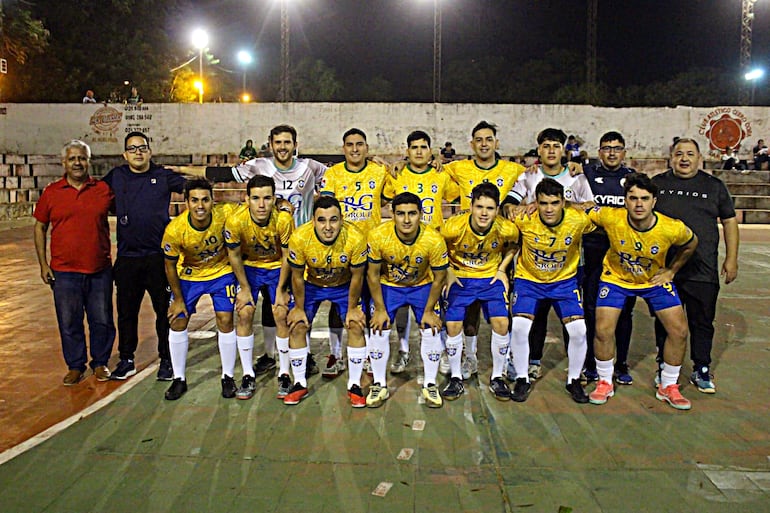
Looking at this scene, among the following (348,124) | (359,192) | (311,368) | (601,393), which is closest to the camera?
(601,393)

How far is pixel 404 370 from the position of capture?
607 cm

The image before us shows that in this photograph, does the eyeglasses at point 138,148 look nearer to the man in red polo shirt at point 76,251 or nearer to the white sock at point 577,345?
the man in red polo shirt at point 76,251

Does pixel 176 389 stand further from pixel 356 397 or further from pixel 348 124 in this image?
pixel 348 124

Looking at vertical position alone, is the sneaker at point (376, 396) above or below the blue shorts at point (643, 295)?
below

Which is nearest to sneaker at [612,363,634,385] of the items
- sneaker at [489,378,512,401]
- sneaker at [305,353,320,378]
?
sneaker at [489,378,512,401]

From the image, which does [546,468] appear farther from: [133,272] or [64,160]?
[64,160]

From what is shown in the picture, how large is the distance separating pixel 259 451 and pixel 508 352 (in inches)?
98.1

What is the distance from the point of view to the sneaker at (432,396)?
16.9 ft

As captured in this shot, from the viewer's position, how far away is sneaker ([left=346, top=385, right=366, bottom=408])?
5152mm

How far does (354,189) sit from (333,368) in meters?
1.68

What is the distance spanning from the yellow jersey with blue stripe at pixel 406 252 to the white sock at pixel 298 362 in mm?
935

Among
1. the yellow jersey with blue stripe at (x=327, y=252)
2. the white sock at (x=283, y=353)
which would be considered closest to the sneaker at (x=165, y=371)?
the white sock at (x=283, y=353)

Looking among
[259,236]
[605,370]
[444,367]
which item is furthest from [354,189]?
[605,370]

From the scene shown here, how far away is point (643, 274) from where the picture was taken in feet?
17.4
